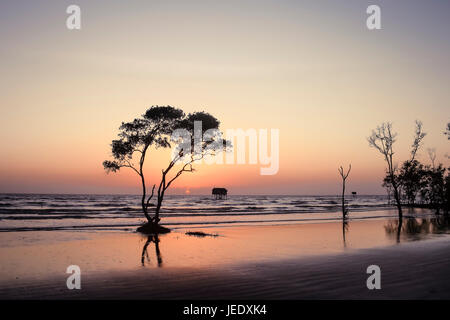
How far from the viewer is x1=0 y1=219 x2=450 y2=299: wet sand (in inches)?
459

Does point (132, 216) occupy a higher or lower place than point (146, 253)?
lower

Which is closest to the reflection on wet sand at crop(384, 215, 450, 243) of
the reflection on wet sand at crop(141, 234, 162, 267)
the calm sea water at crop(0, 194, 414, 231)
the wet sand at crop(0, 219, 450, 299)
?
the wet sand at crop(0, 219, 450, 299)

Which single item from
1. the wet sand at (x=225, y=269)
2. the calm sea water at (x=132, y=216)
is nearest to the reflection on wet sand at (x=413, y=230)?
the wet sand at (x=225, y=269)

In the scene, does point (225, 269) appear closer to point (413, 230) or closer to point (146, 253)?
point (146, 253)

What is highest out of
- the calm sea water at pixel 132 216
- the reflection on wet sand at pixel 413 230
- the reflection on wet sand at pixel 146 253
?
the reflection on wet sand at pixel 146 253

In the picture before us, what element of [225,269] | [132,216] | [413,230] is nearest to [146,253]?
[225,269]

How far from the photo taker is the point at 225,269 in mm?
15578

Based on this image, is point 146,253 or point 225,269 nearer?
point 225,269

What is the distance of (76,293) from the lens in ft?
38.3

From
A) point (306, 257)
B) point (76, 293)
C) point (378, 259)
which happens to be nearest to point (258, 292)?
point (76, 293)

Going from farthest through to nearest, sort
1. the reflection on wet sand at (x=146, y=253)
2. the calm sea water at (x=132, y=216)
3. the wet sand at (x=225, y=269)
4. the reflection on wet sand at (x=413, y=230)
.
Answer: the calm sea water at (x=132, y=216) < the reflection on wet sand at (x=413, y=230) < the reflection on wet sand at (x=146, y=253) < the wet sand at (x=225, y=269)

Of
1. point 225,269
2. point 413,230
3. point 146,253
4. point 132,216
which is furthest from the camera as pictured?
point 132,216

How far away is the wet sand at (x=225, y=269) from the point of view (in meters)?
11.6

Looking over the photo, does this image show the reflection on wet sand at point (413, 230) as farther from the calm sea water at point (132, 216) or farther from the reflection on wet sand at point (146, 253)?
the reflection on wet sand at point (146, 253)
